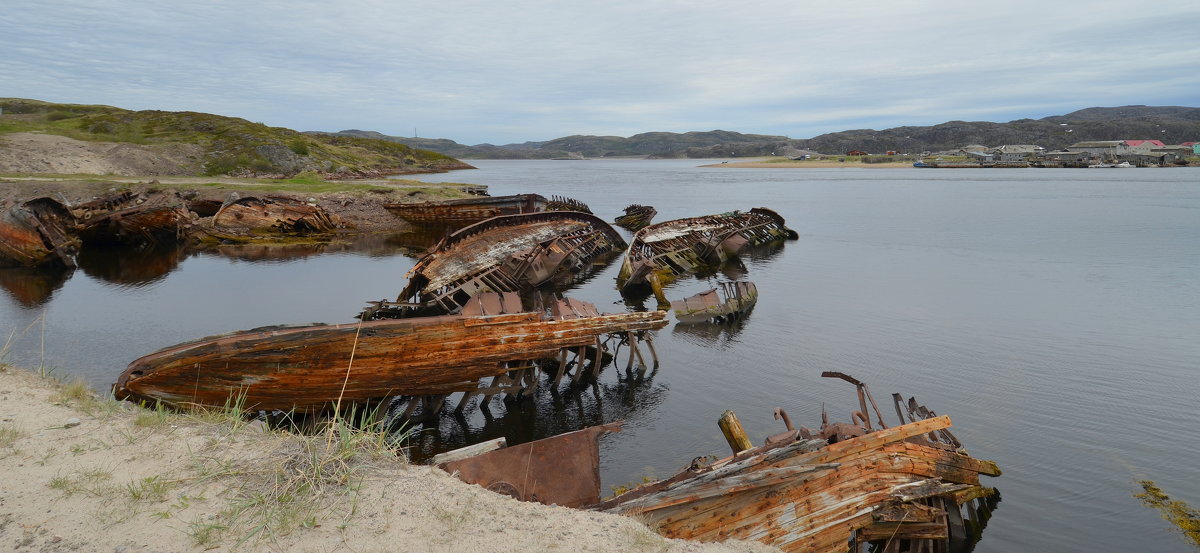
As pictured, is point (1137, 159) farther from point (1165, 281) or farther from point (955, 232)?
point (1165, 281)

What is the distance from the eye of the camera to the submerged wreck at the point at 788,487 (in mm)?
7285

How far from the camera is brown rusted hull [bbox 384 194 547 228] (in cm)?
4162

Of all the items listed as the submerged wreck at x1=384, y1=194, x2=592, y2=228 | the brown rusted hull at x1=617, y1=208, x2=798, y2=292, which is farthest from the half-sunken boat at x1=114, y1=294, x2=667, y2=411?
the submerged wreck at x1=384, y1=194, x2=592, y2=228

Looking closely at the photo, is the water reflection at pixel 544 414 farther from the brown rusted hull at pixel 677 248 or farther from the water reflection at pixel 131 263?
the water reflection at pixel 131 263

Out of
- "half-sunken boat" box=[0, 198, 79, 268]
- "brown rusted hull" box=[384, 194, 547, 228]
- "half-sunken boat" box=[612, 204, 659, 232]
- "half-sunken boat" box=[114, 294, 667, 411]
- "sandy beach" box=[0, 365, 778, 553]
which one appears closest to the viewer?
"sandy beach" box=[0, 365, 778, 553]

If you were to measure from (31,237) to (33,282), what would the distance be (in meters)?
3.39

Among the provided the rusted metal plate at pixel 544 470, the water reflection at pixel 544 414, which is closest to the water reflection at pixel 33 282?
the water reflection at pixel 544 414

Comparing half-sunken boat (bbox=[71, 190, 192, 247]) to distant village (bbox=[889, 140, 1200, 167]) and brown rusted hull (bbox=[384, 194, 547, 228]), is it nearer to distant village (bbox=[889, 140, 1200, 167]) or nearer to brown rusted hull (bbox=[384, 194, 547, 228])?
brown rusted hull (bbox=[384, 194, 547, 228])

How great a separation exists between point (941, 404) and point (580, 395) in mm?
7811

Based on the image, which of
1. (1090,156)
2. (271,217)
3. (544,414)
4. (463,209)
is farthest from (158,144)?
(1090,156)

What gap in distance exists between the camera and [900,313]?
22.6 meters

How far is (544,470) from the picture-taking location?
780 cm

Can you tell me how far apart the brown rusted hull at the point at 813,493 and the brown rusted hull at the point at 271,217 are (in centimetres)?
3661

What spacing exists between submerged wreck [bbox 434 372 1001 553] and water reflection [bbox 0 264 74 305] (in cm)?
2294
